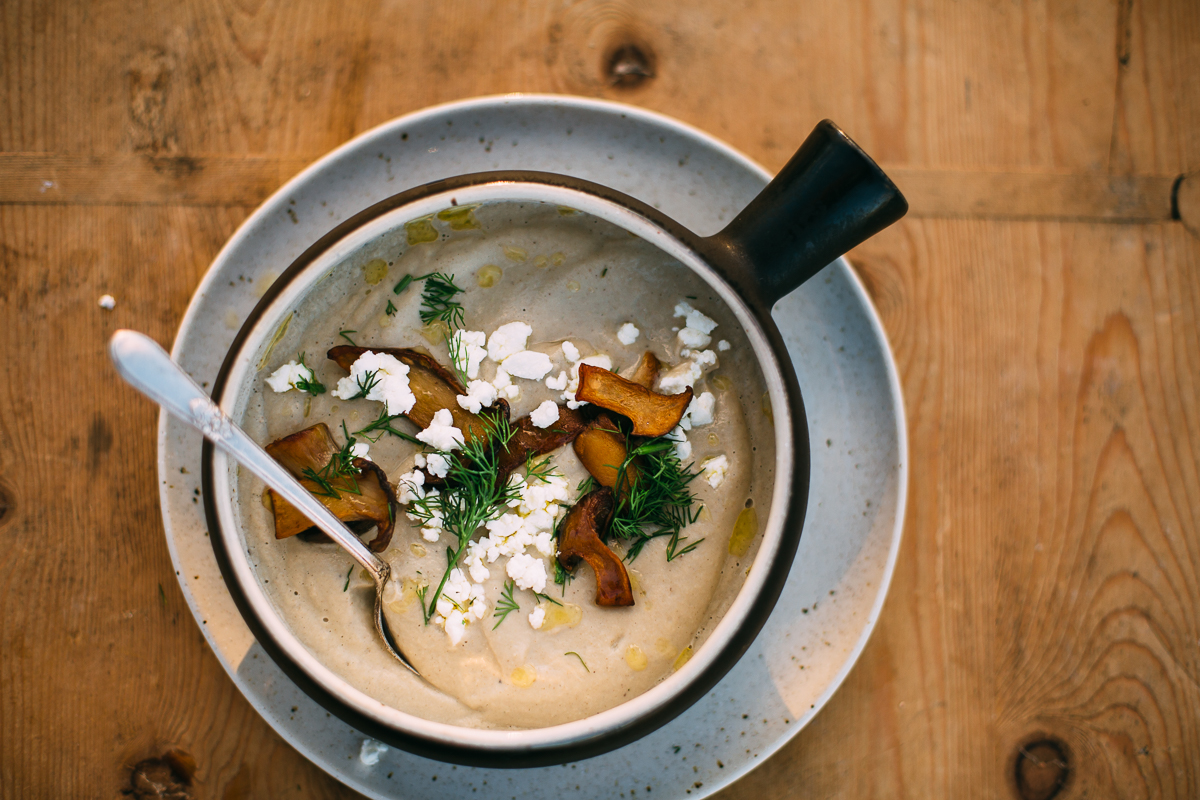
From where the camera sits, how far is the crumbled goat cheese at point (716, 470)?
852 mm

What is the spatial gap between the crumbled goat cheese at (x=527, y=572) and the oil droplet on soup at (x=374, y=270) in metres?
0.37

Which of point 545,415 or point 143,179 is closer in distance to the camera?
point 545,415

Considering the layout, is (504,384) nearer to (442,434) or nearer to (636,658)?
(442,434)

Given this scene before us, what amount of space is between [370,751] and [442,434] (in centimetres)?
38

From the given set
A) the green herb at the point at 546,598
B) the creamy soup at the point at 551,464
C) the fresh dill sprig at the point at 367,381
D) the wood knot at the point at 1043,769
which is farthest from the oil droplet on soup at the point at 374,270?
the wood knot at the point at 1043,769

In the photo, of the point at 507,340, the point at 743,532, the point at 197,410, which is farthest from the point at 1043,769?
the point at 197,410

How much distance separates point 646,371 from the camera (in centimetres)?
87

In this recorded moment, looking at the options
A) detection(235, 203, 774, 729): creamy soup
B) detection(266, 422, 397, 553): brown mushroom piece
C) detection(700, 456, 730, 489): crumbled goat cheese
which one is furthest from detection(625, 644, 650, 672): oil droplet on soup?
detection(266, 422, 397, 553): brown mushroom piece

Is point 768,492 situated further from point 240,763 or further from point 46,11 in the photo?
point 46,11

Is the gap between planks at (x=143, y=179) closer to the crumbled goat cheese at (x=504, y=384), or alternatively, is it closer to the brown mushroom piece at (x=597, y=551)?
the crumbled goat cheese at (x=504, y=384)

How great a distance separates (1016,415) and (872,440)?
0.33 meters

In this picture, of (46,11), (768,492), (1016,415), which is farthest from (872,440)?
(46,11)

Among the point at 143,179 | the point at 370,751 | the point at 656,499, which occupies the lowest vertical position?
the point at 370,751

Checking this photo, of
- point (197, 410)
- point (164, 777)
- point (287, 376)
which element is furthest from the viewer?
point (164, 777)
